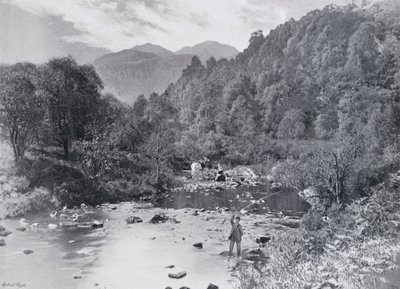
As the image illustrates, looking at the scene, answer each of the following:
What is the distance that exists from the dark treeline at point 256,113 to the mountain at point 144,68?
396 inches

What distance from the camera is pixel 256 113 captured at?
76688 mm

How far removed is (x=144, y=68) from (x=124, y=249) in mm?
107005

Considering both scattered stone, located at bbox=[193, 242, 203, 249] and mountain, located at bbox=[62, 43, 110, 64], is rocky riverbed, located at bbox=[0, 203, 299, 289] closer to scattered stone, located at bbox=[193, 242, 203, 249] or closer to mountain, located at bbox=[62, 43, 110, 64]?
scattered stone, located at bbox=[193, 242, 203, 249]

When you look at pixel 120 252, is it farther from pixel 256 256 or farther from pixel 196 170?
pixel 196 170

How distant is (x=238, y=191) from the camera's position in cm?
3597

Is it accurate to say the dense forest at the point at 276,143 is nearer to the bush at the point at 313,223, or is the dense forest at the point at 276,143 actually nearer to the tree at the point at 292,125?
the bush at the point at 313,223

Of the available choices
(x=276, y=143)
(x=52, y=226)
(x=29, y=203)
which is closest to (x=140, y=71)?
(x=276, y=143)

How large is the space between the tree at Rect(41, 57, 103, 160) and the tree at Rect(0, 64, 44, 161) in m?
2.55

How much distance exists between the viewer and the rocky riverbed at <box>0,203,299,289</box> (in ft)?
42.7

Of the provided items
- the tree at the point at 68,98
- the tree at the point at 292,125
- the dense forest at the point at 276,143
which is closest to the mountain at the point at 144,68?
the dense forest at the point at 276,143

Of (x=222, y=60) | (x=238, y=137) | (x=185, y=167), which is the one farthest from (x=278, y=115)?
(x=222, y=60)

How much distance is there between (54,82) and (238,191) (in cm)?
1916

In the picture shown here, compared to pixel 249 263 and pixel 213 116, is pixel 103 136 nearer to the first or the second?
pixel 249 263

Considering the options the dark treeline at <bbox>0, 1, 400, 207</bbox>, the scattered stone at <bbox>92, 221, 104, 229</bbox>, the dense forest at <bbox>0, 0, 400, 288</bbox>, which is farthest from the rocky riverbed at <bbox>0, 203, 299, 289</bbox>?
the dark treeline at <bbox>0, 1, 400, 207</bbox>
